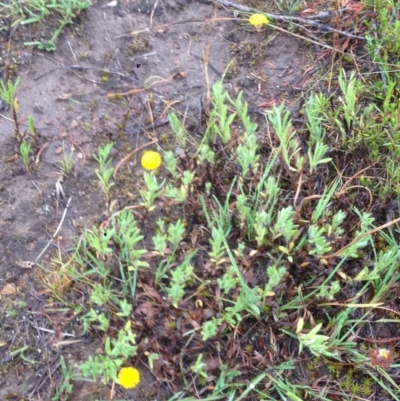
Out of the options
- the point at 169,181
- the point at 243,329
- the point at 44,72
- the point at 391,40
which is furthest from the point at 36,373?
the point at 391,40

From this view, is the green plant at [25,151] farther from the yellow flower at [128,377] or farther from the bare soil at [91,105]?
the yellow flower at [128,377]

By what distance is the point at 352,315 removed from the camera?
7.06ft

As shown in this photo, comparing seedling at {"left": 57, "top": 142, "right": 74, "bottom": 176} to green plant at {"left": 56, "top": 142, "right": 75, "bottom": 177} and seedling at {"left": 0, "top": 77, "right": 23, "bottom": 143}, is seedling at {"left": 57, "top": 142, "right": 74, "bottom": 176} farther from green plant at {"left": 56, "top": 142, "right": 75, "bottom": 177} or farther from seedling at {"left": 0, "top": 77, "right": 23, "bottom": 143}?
seedling at {"left": 0, "top": 77, "right": 23, "bottom": 143}

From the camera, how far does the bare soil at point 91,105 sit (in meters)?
2.15

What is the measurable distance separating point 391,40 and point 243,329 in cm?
154

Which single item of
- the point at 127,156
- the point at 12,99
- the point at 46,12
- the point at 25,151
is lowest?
the point at 127,156

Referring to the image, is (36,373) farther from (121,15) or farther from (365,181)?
(121,15)

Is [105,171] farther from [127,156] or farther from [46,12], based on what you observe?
[46,12]

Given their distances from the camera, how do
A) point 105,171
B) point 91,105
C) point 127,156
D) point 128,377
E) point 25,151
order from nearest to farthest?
1. point 128,377
2. point 105,171
3. point 25,151
4. point 127,156
5. point 91,105

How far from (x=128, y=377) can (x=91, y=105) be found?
1.31 meters

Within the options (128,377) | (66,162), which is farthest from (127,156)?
(128,377)

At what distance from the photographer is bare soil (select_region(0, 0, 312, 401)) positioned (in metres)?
2.15

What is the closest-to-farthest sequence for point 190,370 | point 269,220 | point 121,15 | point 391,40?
point 190,370
point 269,220
point 391,40
point 121,15

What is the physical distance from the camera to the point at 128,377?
1.90 m
